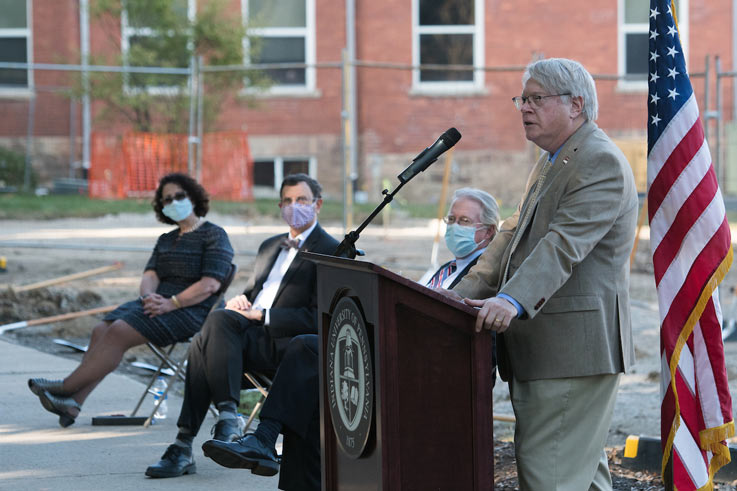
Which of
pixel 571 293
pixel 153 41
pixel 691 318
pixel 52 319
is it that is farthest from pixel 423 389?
pixel 153 41

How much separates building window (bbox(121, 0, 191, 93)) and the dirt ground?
428 cm

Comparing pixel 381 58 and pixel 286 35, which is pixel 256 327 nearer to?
pixel 381 58

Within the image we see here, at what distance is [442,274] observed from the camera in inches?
213

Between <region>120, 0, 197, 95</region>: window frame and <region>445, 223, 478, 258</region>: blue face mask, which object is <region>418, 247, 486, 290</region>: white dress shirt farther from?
<region>120, 0, 197, 95</region>: window frame

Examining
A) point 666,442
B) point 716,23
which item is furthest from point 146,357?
point 716,23

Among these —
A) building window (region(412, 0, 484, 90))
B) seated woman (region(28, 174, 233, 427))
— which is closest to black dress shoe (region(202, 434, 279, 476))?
seated woman (region(28, 174, 233, 427))

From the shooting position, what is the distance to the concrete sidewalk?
218 inches

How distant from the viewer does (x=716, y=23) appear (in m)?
23.0

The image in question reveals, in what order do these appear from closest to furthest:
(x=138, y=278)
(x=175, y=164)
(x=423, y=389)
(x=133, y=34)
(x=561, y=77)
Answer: (x=423, y=389) < (x=561, y=77) < (x=138, y=278) < (x=175, y=164) < (x=133, y=34)

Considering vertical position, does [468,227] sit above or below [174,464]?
above

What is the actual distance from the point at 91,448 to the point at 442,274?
2286mm

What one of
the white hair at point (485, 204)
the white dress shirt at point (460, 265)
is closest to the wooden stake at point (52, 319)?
the white dress shirt at point (460, 265)

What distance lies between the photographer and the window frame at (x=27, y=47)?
23.1 metres

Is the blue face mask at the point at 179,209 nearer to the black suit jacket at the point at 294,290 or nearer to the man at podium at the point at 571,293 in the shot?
the black suit jacket at the point at 294,290
